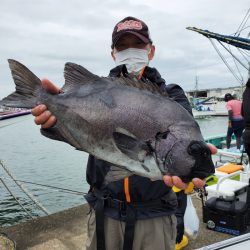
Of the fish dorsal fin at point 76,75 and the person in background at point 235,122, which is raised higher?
the fish dorsal fin at point 76,75

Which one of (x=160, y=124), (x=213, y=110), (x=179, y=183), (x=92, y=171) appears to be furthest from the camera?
(x=213, y=110)

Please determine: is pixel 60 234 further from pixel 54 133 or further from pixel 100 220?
pixel 54 133

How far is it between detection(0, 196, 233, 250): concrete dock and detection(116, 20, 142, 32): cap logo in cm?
362

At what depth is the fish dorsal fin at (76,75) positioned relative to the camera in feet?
7.26

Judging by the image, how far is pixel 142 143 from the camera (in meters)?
1.92

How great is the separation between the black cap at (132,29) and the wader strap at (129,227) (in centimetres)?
134

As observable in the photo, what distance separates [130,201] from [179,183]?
2.57 feet

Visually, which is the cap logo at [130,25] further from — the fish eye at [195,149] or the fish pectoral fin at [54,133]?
the fish eye at [195,149]

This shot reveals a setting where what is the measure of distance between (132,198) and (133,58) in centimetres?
112

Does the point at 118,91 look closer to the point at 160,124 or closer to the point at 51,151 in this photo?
the point at 160,124

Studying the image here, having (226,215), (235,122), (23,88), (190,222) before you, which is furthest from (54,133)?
(235,122)

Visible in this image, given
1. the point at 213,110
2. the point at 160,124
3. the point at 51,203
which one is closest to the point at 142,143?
the point at 160,124

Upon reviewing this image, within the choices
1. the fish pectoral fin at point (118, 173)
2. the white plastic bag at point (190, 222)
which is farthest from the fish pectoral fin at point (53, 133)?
the white plastic bag at point (190, 222)

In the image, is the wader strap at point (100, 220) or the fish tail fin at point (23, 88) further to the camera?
the wader strap at point (100, 220)
